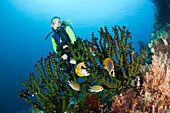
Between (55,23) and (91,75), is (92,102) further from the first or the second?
(55,23)

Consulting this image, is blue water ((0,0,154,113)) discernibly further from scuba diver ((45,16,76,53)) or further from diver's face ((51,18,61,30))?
diver's face ((51,18,61,30))

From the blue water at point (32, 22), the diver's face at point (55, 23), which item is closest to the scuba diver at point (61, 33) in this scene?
the diver's face at point (55, 23)

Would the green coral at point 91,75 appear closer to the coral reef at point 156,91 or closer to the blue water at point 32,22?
the coral reef at point 156,91

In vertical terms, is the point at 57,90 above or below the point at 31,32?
below

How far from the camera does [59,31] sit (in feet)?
15.6

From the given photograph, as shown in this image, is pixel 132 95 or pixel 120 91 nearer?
pixel 132 95

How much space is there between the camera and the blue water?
51656 mm

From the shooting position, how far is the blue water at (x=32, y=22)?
5166 cm

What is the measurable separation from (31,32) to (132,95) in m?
93.3

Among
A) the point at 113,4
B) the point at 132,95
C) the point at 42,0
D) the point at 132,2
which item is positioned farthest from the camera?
the point at 113,4

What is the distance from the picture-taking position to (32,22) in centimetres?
7069

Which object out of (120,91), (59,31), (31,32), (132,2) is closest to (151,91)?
(120,91)

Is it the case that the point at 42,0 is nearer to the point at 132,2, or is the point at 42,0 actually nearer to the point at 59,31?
the point at 132,2

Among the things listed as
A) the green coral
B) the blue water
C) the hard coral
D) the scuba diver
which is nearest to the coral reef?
the green coral
